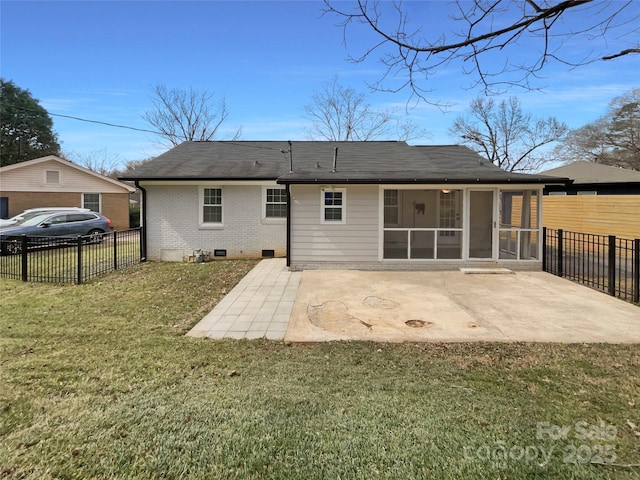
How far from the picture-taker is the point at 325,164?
13.1 m

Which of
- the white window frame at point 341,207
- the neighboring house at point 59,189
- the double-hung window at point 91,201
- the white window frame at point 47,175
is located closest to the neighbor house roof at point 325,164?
the white window frame at point 341,207

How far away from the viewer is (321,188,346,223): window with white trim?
10.1 meters

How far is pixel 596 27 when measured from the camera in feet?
10.9

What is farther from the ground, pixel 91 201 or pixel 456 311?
pixel 91 201

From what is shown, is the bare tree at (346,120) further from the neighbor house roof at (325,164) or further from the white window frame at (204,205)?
the white window frame at (204,205)

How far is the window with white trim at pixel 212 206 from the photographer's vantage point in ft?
40.4

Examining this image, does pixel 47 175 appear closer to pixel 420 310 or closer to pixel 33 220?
pixel 33 220

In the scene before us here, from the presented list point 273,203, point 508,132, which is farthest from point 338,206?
point 508,132

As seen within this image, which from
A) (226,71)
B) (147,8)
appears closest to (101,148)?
(226,71)

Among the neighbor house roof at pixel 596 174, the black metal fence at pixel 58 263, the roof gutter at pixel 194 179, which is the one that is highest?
the neighbor house roof at pixel 596 174

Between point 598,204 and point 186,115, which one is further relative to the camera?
point 186,115

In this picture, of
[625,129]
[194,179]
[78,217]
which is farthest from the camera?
[625,129]

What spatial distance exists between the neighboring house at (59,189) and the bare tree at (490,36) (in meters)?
21.8

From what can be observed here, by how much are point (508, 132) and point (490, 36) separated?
33452 mm
